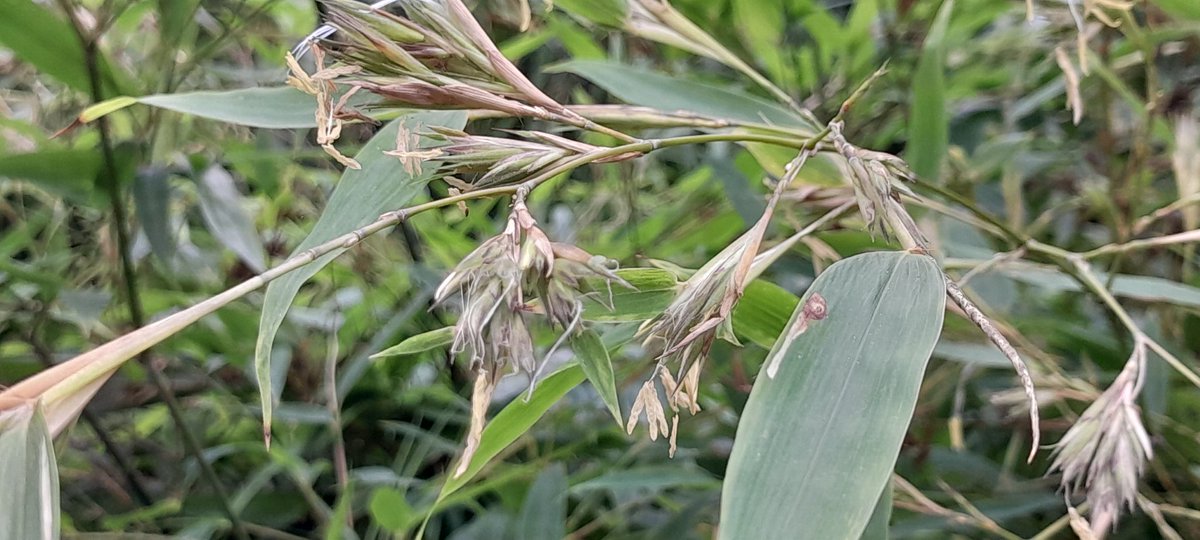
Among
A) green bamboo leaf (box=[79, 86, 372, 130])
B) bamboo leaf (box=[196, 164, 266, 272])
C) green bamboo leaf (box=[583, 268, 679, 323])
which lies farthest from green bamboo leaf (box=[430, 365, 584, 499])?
bamboo leaf (box=[196, 164, 266, 272])

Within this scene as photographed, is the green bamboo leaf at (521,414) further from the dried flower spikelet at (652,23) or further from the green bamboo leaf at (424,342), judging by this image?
the dried flower spikelet at (652,23)

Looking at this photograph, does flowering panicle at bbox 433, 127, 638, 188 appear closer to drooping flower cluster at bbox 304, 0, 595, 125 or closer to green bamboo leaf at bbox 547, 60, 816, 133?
drooping flower cluster at bbox 304, 0, 595, 125

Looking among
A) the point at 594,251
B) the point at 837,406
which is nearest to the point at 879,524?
the point at 837,406

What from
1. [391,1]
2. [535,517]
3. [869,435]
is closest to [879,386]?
[869,435]

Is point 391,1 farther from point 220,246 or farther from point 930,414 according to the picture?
point 220,246

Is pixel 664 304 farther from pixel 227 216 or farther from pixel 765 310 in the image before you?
pixel 227 216

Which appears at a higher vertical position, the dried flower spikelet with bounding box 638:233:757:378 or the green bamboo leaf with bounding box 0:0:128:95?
the green bamboo leaf with bounding box 0:0:128:95
